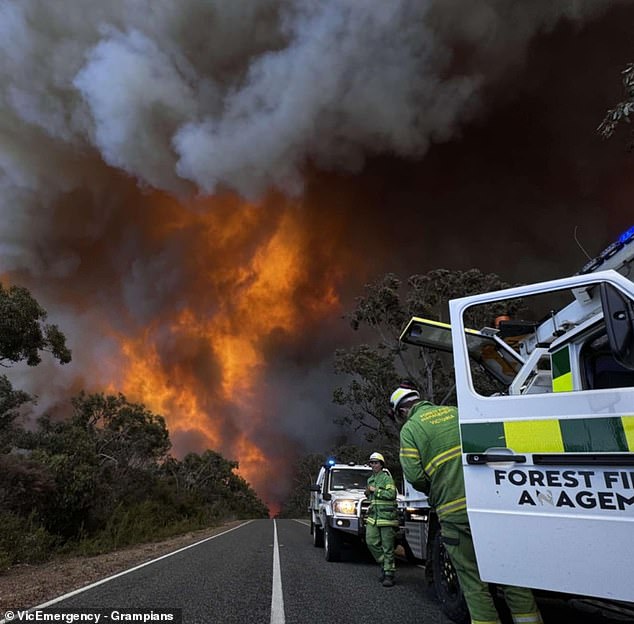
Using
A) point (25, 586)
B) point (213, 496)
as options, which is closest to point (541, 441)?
point (25, 586)

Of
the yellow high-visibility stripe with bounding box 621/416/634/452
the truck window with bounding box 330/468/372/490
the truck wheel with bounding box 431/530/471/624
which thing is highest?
the truck window with bounding box 330/468/372/490

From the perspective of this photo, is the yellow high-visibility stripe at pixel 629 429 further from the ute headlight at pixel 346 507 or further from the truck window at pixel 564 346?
the ute headlight at pixel 346 507

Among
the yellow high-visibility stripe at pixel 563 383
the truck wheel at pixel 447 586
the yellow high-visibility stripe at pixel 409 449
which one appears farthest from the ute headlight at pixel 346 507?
the yellow high-visibility stripe at pixel 563 383

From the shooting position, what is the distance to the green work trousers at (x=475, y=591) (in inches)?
116

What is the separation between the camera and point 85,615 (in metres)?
4.63

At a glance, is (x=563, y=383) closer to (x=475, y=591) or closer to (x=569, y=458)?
(x=569, y=458)

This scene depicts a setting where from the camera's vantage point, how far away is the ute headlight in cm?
835

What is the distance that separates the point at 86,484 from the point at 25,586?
9370mm

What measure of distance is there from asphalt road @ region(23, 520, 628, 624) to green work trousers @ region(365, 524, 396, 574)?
→ 0.27m

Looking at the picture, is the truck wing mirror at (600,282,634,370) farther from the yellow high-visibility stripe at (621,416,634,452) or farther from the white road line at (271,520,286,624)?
the white road line at (271,520,286,624)

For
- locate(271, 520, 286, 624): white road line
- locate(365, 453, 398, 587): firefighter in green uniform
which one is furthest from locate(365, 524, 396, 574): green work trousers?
locate(271, 520, 286, 624): white road line

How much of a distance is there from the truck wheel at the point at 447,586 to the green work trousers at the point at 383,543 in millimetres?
1583

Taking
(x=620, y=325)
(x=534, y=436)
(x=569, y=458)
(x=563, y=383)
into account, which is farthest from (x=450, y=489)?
(x=620, y=325)

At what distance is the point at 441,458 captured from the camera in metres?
3.48
